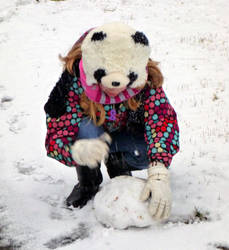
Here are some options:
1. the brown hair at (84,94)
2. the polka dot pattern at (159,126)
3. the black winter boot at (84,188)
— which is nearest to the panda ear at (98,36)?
the brown hair at (84,94)

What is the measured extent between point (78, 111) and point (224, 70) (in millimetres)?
3969

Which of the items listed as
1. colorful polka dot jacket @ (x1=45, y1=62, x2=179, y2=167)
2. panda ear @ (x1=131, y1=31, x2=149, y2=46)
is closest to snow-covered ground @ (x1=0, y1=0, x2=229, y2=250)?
colorful polka dot jacket @ (x1=45, y1=62, x2=179, y2=167)

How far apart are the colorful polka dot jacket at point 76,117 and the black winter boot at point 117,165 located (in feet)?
1.55

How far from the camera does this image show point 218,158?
308cm

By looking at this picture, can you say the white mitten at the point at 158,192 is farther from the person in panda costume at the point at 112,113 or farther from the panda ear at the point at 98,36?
the panda ear at the point at 98,36

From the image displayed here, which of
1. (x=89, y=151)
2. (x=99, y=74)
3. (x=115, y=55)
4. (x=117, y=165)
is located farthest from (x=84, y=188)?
(x=115, y=55)

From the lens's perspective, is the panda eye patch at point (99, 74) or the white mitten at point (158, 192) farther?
the white mitten at point (158, 192)

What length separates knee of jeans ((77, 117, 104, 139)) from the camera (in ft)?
7.10

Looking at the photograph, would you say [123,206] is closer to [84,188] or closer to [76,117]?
[84,188]

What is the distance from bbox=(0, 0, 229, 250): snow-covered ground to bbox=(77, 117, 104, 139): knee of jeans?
0.71 meters

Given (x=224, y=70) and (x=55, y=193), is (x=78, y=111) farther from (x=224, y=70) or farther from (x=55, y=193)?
(x=224, y=70)

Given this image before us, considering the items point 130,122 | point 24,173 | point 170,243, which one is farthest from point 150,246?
point 24,173

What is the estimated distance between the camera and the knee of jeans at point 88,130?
2164 millimetres

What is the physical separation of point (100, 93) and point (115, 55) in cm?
34
